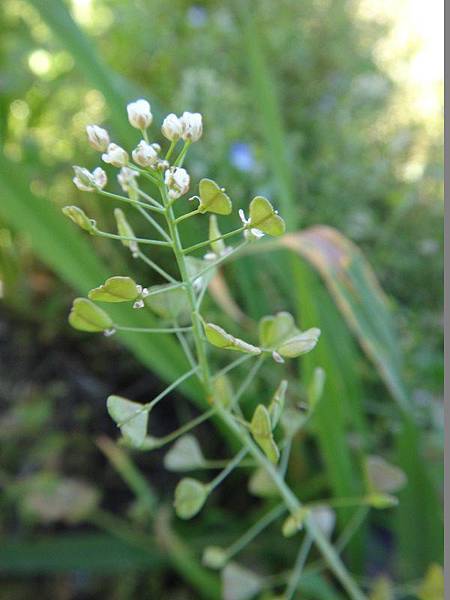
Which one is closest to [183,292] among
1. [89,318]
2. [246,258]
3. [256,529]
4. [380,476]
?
[89,318]

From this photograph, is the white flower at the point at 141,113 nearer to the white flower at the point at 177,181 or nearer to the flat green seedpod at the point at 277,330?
the white flower at the point at 177,181

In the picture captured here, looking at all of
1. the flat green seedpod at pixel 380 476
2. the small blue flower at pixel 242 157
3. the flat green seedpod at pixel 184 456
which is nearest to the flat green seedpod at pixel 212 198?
the flat green seedpod at pixel 184 456

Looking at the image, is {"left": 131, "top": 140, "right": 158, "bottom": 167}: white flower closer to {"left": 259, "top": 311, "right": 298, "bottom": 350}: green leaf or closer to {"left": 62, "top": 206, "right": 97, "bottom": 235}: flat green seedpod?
{"left": 62, "top": 206, "right": 97, "bottom": 235}: flat green seedpod

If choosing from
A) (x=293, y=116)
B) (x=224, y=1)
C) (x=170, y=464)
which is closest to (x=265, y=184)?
(x=293, y=116)

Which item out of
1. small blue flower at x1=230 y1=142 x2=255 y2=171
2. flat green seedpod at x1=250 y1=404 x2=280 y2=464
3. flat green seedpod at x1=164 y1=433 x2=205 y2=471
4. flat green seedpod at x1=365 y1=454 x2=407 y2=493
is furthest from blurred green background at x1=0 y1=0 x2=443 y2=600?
flat green seedpod at x1=250 y1=404 x2=280 y2=464

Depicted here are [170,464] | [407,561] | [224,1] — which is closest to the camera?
[170,464]

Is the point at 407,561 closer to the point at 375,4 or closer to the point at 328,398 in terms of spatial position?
the point at 328,398
